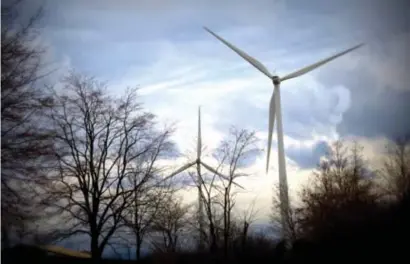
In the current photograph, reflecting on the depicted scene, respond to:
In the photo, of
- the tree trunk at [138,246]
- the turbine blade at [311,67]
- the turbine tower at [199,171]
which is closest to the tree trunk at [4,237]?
the tree trunk at [138,246]

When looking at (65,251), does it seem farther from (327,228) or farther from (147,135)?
(327,228)

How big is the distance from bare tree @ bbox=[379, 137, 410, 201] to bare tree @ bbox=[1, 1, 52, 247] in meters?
5.65

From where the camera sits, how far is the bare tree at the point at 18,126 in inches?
250

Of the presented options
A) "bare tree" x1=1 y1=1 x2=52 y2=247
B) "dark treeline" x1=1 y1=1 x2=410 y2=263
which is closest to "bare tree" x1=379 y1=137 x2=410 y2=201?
"dark treeline" x1=1 y1=1 x2=410 y2=263

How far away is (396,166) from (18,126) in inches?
311

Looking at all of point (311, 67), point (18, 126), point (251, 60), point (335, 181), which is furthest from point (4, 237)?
point (335, 181)

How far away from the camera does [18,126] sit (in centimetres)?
656

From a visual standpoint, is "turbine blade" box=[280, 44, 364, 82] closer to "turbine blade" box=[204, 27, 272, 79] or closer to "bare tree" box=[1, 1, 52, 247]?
"turbine blade" box=[204, 27, 272, 79]

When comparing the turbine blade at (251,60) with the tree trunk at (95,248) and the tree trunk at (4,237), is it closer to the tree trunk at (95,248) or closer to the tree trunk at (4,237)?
the tree trunk at (95,248)

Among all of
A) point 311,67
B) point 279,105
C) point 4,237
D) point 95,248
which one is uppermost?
point 311,67

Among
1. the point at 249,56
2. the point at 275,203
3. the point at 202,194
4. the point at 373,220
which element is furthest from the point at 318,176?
the point at 373,220

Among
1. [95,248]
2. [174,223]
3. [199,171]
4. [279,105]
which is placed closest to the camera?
[95,248]

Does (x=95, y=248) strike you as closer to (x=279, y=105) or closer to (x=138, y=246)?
(x=138, y=246)

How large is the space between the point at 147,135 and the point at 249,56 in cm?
314
